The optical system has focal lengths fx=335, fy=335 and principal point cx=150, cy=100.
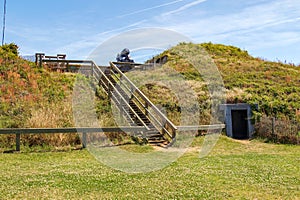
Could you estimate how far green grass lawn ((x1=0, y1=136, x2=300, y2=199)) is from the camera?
19.7 feet

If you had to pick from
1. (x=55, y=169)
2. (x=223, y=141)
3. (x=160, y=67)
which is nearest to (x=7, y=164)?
(x=55, y=169)

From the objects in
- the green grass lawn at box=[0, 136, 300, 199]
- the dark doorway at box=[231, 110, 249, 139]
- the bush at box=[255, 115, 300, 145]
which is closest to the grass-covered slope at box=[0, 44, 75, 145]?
the green grass lawn at box=[0, 136, 300, 199]

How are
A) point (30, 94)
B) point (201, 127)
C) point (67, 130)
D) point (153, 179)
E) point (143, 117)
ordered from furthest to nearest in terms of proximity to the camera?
point (30, 94), point (143, 117), point (201, 127), point (67, 130), point (153, 179)

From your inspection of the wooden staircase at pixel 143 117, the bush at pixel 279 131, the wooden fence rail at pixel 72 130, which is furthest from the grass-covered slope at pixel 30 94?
the bush at pixel 279 131

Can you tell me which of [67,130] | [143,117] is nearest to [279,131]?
[143,117]

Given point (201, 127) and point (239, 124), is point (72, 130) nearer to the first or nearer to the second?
point (201, 127)

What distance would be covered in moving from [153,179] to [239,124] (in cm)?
1110

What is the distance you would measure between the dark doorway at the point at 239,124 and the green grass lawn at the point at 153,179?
6.52m

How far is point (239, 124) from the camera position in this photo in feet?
56.9

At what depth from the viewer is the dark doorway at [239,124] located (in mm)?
17016

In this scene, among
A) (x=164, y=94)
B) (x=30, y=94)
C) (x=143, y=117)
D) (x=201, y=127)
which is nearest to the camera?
(x=201, y=127)

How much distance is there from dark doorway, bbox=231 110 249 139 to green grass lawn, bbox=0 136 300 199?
21.4 ft

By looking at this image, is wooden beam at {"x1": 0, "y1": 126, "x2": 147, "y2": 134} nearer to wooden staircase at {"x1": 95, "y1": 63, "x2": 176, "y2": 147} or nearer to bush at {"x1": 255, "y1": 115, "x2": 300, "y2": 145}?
wooden staircase at {"x1": 95, "y1": 63, "x2": 176, "y2": 147}

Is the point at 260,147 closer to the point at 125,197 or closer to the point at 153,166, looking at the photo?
the point at 153,166
